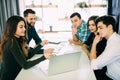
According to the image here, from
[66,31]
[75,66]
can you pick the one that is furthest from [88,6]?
[75,66]

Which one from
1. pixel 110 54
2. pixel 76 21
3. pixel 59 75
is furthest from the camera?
pixel 76 21

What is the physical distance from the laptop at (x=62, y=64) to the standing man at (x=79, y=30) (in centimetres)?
128

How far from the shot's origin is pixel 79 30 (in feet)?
9.59

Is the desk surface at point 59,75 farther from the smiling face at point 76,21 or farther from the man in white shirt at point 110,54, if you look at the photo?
the smiling face at point 76,21

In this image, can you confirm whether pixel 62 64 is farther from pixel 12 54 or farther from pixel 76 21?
pixel 76 21

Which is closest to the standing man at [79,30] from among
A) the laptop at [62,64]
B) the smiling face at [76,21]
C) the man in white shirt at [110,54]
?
the smiling face at [76,21]

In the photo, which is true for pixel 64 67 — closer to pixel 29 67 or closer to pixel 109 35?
pixel 29 67

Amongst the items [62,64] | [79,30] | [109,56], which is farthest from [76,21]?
[62,64]

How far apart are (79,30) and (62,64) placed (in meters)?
1.57

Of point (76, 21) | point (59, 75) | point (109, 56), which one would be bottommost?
point (59, 75)

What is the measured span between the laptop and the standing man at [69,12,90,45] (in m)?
1.28

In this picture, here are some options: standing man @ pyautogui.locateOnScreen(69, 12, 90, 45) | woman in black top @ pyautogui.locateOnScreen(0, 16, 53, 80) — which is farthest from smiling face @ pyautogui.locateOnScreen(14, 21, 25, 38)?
standing man @ pyautogui.locateOnScreen(69, 12, 90, 45)

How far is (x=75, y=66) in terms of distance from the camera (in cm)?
155

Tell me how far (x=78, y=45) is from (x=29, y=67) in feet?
4.24
